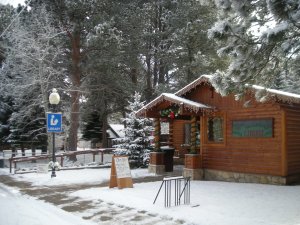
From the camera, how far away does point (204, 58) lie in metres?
26.6

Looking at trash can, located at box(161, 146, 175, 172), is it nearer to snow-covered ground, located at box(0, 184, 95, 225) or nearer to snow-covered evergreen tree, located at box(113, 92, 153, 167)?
snow-covered evergreen tree, located at box(113, 92, 153, 167)

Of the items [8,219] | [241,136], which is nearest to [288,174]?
[241,136]

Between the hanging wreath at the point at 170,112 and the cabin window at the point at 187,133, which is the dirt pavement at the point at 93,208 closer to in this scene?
the hanging wreath at the point at 170,112

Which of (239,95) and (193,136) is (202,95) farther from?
(239,95)

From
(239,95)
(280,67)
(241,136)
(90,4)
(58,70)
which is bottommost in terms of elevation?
(241,136)

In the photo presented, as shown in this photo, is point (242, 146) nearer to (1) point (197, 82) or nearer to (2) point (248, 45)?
(1) point (197, 82)

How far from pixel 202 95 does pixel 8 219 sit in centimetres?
1017

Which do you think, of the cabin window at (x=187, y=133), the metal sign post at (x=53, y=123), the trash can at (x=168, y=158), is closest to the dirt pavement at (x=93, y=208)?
the metal sign post at (x=53, y=123)

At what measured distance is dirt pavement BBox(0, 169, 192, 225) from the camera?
8.66 metres

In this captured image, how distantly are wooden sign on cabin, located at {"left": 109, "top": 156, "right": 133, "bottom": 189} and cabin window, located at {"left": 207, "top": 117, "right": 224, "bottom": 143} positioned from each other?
4558mm

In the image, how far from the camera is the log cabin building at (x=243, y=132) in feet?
45.1

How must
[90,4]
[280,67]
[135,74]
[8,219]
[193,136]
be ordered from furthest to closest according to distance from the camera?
[135,74], [90,4], [193,136], [280,67], [8,219]

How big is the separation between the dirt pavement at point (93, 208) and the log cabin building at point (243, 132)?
185 inches

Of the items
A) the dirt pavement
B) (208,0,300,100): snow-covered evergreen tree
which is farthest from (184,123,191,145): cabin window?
(208,0,300,100): snow-covered evergreen tree
